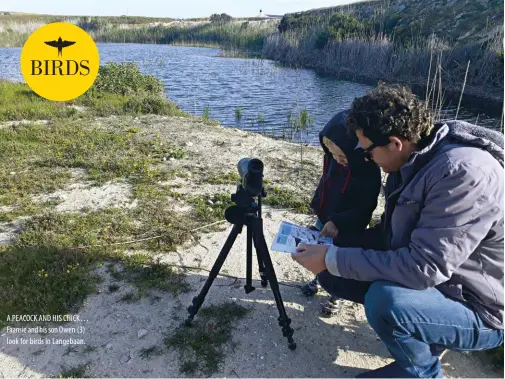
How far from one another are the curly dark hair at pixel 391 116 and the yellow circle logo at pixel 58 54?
7160 mm

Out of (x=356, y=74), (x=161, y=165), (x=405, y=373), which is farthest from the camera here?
(x=356, y=74)

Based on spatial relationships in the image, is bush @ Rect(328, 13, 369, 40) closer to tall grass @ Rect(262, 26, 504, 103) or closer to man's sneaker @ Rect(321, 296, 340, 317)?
tall grass @ Rect(262, 26, 504, 103)

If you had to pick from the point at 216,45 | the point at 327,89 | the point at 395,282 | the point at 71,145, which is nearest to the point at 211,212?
the point at 395,282

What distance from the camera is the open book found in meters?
2.72

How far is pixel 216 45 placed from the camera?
161 ft

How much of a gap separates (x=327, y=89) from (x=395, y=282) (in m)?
20.2

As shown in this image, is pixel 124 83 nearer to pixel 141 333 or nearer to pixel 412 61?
pixel 141 333

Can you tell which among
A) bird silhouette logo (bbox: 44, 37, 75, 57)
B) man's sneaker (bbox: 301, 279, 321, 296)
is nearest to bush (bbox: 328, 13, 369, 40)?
bird silhouette logo (bbox: 44, 37, 75, 57)

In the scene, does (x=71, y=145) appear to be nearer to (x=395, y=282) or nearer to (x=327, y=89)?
(x=395, y=282)

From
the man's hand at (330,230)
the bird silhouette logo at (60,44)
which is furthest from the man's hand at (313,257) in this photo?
the bird silhouette logo at (60,44)

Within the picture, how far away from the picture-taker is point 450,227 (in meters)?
1.93

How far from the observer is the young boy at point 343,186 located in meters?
2.86

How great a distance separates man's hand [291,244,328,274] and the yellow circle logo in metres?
7.12

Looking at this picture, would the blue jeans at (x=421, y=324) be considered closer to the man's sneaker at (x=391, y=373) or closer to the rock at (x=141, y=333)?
the man's sneaker at (x=391, y=373)
